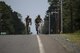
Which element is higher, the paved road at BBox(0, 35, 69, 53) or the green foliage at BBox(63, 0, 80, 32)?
the green foliage at BBox(63, 0, 80, 32)

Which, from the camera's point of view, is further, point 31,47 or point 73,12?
point 73,12

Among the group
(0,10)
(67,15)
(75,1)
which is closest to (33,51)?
(75,1)

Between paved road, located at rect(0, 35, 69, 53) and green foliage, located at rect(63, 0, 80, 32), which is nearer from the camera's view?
paved road, located at rect(0, 35, 69, 53)

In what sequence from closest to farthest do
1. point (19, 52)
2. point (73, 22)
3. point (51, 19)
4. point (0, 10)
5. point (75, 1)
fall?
point (19, 52) < point (75, 1) < point (73, 22) < point (0, 10) < point (51, 19)

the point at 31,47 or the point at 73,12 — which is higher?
the point at 73,12

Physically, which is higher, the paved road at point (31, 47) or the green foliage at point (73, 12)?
the green foliage at point (73, 12)

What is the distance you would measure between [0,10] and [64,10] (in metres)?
40.8

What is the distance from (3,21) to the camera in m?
138

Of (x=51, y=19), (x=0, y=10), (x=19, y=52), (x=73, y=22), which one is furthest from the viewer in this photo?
(x=51, y=19)

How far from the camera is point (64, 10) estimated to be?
10000cm

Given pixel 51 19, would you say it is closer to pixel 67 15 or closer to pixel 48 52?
pixel 67 15

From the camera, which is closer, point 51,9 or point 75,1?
Result: point 75,1

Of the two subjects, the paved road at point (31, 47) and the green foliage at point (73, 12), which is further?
the green foliage at point (73, 12)

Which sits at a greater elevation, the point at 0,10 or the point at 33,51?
the point at 0,10
